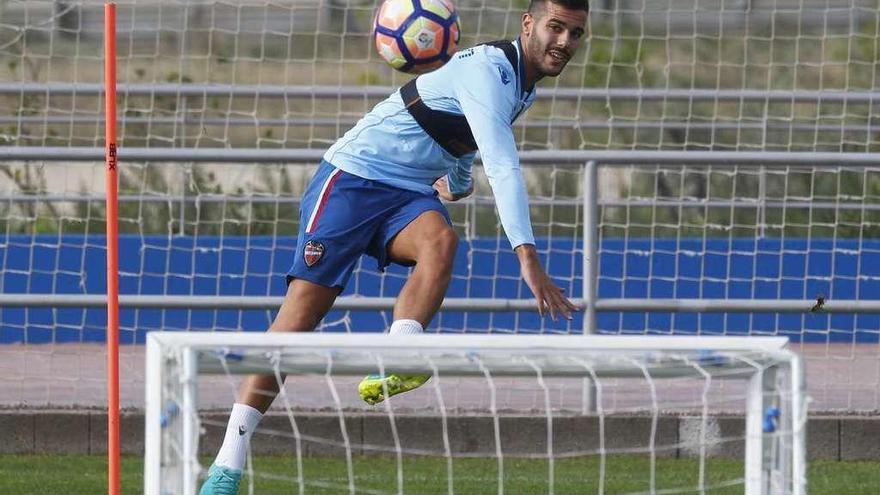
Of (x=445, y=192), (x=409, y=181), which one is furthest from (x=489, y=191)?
(x=409, y=181)

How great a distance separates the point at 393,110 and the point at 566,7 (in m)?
0.75

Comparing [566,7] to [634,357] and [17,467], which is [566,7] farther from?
[17,467]

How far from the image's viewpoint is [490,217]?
11.8m

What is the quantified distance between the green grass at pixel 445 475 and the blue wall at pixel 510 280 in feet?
9.83

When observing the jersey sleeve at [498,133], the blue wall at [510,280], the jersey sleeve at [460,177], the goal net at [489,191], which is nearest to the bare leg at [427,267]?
the jersey sleeve at [498,133]

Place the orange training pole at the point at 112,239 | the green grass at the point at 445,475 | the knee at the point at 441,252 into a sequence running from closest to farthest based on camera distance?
1. the orange training pole at the point at 112,239
2. the knee at the point at 441,252
3. the green grass at the point at 445,475

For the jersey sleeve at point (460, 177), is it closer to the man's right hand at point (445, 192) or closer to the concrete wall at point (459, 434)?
the man's right hand at point (445, 192)

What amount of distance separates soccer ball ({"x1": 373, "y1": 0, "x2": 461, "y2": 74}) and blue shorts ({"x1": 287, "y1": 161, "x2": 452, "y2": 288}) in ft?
2.07

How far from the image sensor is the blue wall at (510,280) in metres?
11.0

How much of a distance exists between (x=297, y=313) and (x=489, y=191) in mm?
6657

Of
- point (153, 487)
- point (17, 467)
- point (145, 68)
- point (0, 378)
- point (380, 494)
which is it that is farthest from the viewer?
point (145, 68)

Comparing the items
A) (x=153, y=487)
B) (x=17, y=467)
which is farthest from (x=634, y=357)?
(x=17, y=467)

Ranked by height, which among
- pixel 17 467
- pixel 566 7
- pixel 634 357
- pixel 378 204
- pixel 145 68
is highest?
pixel 145 68

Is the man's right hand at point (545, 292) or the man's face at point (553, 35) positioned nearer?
the man's right hand at point (545, 292)
